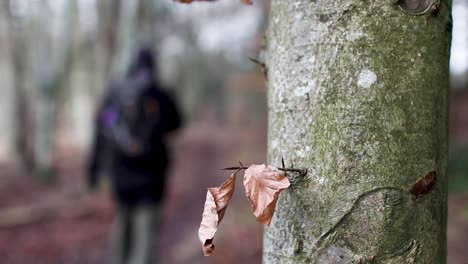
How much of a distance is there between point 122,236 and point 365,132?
421cm

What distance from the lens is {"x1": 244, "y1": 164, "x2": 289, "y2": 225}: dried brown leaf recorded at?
35.3 inches

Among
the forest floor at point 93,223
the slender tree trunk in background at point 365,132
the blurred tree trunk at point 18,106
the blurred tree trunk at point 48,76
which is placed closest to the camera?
the slender tree trunk in background at point 365,132

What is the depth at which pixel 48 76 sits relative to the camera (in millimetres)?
11641

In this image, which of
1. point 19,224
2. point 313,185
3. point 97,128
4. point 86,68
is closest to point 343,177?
point 313,185

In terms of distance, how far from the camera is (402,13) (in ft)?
2.90

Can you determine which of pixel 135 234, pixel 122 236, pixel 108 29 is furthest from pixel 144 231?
pixel 108 29

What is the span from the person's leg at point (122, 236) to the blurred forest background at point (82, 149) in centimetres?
166

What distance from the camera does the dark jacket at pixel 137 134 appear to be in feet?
14.8

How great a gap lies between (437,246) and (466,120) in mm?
16463

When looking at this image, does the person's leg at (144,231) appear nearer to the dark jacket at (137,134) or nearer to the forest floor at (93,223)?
the dark jacket at (137,134)

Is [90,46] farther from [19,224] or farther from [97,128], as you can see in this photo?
[97,128]

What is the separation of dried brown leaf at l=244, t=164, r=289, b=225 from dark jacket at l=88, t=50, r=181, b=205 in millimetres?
3673

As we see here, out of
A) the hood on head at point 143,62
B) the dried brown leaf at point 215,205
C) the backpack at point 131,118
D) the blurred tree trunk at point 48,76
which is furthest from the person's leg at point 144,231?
the blurred tree trunk at point 48,76

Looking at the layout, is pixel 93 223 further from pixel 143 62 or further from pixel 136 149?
pixel 143 62
